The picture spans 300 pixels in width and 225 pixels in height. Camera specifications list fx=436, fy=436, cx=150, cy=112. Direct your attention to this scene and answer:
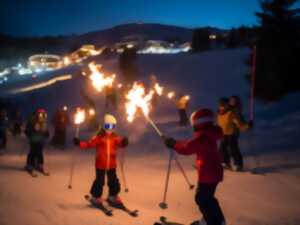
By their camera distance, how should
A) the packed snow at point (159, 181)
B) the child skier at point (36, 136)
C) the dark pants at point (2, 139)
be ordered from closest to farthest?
1. the packed snow at point (159, 181)
2. the child skier at point (36, 136)
3. the dark pants at point (2, 139)

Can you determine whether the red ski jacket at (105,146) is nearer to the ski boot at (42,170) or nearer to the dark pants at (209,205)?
the dark pants at (209,205)

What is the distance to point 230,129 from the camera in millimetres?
11562

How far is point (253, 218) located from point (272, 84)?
18.6m

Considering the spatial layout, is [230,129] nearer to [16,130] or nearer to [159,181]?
[159,181]

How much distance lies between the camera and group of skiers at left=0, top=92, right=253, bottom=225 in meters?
6.60

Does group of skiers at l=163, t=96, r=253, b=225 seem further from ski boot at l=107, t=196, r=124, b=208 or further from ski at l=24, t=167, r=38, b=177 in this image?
ski at l=24, t=167, r=38, b=177

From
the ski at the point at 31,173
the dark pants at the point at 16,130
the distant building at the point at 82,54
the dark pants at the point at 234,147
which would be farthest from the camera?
the distant building at the point at 82,54

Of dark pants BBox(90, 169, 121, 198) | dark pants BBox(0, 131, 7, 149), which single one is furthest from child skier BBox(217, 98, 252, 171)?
dark pants BBox(0, 131, 7, 149)

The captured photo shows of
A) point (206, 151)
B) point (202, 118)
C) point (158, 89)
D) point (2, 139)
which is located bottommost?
point (2, 139)

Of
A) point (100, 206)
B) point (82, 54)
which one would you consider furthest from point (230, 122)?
point (82, 54)

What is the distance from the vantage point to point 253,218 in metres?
7.96

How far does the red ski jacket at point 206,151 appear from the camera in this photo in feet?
21.6

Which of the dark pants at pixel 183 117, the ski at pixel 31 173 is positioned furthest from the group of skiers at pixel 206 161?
the dark pants at pixel 183 117

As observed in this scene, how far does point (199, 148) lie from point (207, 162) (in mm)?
247
